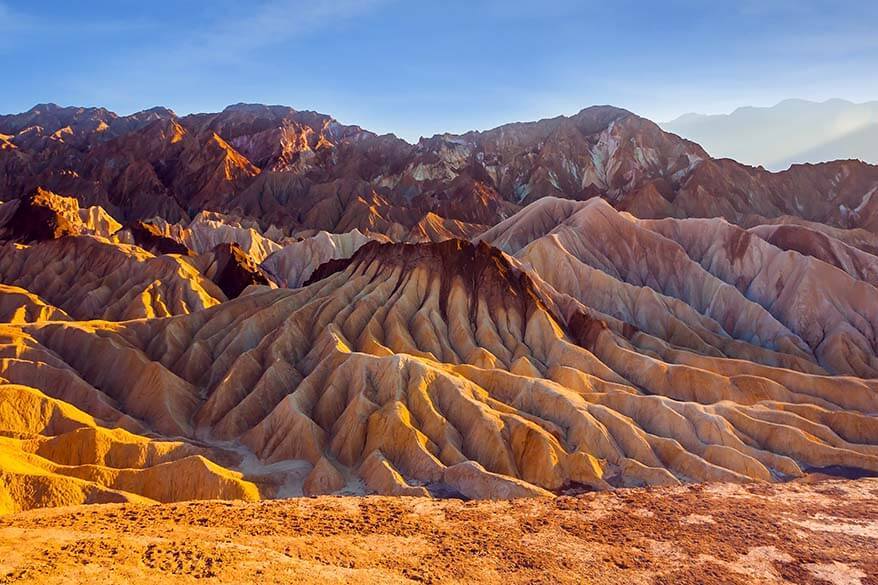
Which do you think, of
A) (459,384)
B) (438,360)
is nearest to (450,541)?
(459,384)

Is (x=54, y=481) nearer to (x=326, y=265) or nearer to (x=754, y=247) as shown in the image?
(x=326, y=265)

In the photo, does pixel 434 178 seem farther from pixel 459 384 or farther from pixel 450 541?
pixel 450 541

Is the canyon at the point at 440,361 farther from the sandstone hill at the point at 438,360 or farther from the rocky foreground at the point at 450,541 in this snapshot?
the rocky foreground at the point at 450,541

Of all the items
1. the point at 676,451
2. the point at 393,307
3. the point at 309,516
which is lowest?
the point at 676,451

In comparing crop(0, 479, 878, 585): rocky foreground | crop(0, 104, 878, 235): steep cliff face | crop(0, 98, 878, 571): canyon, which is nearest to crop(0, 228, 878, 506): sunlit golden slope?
crop(0, 98, 878, 571): canyon

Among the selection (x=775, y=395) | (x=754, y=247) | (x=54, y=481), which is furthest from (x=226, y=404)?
(x=754, y=247)

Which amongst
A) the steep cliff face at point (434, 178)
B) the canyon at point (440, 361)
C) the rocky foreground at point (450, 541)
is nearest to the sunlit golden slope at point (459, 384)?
the canyon at point (440, 361)
